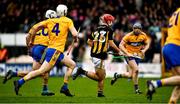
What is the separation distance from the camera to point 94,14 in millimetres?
36375

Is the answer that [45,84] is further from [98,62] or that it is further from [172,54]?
[172,54]

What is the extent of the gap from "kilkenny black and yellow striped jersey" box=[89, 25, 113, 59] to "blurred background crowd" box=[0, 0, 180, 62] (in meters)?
15.0

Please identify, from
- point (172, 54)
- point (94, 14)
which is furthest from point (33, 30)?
point (94, 14)

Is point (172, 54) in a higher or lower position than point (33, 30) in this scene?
lower

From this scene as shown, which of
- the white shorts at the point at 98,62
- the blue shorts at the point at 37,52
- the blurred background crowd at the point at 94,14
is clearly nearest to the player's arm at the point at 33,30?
the blue shorts at the point at 37,52

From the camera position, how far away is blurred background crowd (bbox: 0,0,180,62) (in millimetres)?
35062

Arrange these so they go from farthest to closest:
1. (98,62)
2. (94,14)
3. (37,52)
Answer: (94,14), (37,52), (98,62)

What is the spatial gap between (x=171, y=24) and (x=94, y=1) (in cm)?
2488

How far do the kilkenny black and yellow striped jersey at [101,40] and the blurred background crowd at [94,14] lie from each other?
592 inches

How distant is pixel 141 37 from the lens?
22.2 metres

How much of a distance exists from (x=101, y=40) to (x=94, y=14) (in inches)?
689

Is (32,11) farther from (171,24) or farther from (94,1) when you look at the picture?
(171,24)

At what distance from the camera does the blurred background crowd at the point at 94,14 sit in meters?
35.1

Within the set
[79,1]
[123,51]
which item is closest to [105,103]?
[123,51]
